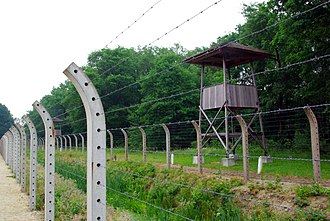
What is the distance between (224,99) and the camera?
48.9 ft

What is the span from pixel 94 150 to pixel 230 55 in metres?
13.5

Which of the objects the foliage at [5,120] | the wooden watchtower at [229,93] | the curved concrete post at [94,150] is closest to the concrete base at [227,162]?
the wooden watchtower at [229,93]

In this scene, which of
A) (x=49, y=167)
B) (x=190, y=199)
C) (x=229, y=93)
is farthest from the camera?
(x=229, y=93)

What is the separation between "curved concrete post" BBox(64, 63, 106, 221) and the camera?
10.6 feet

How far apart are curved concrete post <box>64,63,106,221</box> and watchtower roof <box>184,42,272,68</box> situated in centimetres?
1139

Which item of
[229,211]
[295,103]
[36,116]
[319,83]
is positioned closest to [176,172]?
[229,211]

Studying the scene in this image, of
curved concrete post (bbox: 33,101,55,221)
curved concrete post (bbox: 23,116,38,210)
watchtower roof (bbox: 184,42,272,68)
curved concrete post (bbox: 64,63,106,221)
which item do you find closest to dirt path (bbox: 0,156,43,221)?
curved concrete post (bbox: 23,116,38,210)

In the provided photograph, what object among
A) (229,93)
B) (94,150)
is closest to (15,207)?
(94,150)

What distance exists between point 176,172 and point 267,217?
3.90 m

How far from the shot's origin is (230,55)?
630 inches

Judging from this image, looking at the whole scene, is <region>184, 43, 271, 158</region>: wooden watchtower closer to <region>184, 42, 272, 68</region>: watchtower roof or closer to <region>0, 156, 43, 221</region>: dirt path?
<region>184, 42, 272, 68</region>: watchtower roof

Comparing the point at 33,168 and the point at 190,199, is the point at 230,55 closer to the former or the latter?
the point at 190,199

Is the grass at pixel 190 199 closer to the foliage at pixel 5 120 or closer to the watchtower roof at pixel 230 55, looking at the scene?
the watchtower roof at pixel 230 55

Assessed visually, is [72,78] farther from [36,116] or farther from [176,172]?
[36,116]
